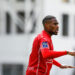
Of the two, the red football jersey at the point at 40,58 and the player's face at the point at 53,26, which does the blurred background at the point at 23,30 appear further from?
the player's face at the point at 53,26

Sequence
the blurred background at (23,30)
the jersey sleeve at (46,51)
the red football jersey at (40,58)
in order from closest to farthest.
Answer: the jersey sleeve at (46,51) → the red football jersey at (40,58) → the blurred background at (23,30)

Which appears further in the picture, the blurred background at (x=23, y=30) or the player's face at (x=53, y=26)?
the blurred background at (x=23, y=30)

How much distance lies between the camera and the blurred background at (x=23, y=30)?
31492mm

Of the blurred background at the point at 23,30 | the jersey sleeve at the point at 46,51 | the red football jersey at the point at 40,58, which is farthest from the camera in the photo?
the blurred background at the point at 23,30

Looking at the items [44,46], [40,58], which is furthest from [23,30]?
[44,46]

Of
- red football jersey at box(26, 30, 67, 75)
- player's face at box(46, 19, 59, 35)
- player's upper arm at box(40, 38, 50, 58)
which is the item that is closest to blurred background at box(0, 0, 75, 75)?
red football jersey at box(26, 30, 67, 75)

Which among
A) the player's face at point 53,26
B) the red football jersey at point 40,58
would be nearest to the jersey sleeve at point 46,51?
the red football jersey at point 40,58

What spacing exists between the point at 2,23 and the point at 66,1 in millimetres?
4960

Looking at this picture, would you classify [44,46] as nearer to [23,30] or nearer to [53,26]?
[53,26]

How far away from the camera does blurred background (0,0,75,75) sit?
3149 cm

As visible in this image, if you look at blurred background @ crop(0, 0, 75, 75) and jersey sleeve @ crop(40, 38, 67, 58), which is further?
blurred background @ crop(0, 0, 75, 75)

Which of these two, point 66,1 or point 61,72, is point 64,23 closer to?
point 66,1

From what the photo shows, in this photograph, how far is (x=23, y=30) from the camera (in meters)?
32.5

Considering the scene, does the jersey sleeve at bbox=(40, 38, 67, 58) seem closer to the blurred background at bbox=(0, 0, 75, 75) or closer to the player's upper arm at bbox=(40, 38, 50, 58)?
the player's upper arm at bbox=(40, 38, 50, 58)
